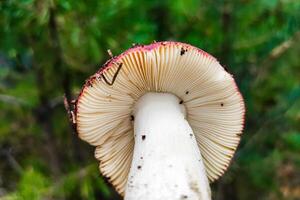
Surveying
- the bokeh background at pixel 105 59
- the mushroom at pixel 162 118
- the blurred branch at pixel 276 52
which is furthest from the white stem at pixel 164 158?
the blurred branch at pixel 276 52

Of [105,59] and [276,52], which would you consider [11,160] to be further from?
[276,52]

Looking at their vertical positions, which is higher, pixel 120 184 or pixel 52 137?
pixel 52 137

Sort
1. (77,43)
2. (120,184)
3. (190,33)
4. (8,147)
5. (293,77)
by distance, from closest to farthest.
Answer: (120,184) < (77,43) < (190,33) < (8,147) < (293,77)

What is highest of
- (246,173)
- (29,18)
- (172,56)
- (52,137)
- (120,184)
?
(29,18)

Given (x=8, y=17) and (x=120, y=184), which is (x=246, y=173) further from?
(x=8, y=17)

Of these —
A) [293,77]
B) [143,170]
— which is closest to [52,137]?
[143,170]

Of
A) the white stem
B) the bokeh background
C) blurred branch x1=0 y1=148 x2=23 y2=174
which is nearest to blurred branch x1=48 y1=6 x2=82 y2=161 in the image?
the bokeh background

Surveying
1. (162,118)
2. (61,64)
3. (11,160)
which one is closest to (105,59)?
(61,64)
